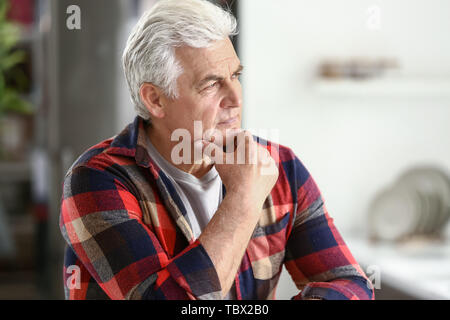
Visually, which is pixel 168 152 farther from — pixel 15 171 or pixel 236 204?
pixel 15 171

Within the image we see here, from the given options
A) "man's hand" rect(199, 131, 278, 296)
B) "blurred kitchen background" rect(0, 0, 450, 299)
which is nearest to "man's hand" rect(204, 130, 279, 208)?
"man's hand" rect(199, 131, 278, 296)

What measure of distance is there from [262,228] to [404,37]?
47 centimetres

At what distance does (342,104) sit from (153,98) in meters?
0.39

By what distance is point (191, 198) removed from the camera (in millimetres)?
643

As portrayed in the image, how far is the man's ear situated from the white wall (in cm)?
19

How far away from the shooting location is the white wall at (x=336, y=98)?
781 millimetres

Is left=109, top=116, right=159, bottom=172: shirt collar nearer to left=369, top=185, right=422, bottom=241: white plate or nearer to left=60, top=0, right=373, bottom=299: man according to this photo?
left=60, top=0, right=373, bottom=299: man

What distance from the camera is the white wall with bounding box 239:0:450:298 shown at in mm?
781

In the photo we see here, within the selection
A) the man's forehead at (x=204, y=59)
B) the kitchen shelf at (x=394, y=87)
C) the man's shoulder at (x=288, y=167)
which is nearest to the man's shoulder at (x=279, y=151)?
the man's shoulder at (x=288, y=167)

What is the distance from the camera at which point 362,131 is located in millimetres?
914

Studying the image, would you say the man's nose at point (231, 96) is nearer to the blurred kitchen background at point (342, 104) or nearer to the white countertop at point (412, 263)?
the blurred kitchen background at point (342, 104)

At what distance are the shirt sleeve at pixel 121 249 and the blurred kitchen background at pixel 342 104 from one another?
0.12 m
